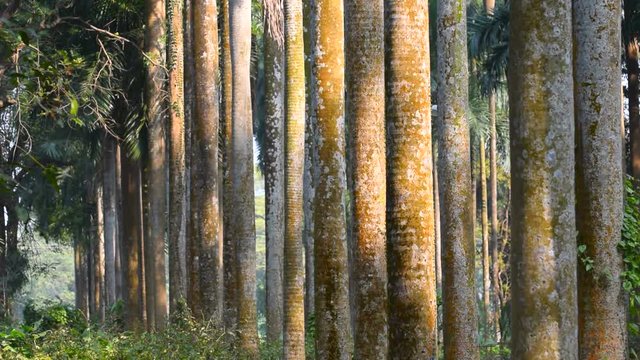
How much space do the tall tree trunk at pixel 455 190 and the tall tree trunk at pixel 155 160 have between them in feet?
33.8

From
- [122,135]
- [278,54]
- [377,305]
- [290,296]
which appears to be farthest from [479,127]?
[377,305]

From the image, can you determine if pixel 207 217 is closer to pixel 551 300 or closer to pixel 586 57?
pixel 586 57

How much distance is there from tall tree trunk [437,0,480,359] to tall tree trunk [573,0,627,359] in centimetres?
403

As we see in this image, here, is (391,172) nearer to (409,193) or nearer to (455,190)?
(409,193)

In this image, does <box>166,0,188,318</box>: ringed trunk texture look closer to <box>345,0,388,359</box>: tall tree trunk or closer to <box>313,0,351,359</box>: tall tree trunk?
<box>313,0,351,359</box>: tall tree trunk

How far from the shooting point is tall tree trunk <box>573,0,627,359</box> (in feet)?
29.0

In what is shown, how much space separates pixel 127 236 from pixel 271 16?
10.4 m

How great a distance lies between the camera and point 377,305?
31.8 feet

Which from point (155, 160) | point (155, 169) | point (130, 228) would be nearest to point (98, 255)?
point (130, 228)

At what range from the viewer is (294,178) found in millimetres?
16172

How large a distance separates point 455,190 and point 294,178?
134 inches

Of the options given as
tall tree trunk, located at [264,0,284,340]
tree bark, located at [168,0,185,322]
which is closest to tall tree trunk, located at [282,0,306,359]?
tall tree trunk, located at [264,0,284,340]

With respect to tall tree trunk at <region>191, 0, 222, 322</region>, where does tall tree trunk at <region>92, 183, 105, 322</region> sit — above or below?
below

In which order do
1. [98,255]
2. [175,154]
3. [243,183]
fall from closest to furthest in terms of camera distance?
[243,183] → [175,154] → [98,255]
